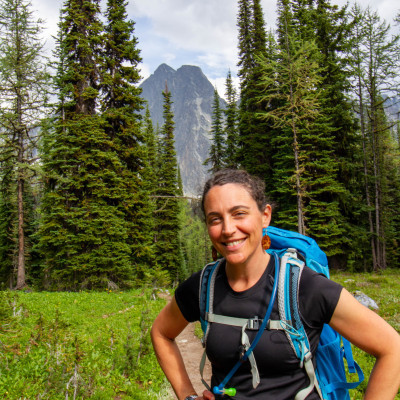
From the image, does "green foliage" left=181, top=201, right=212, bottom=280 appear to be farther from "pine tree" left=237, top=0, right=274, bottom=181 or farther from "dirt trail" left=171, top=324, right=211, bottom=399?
"dirt trail" left=171, top=324, right=211, bottom=399

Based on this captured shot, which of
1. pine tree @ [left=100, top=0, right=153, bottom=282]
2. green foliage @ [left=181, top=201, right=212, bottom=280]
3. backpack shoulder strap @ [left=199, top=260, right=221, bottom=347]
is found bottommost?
green foliage @ [left=181, top=201, right=212, bottom=280]

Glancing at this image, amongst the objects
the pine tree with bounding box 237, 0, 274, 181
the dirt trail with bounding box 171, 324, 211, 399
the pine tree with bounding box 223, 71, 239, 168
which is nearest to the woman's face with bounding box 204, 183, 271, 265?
the dirt trail with bounding box 171, 324, 211, 399

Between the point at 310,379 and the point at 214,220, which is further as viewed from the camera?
the point at 214,220

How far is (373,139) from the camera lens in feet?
86.4

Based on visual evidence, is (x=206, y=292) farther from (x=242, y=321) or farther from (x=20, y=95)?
(x=20, y=95)

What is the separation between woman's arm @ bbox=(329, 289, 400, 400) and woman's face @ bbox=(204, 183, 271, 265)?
59 cm

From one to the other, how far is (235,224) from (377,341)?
0.99 m

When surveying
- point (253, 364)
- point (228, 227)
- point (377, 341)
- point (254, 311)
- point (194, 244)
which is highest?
point (228, 227)

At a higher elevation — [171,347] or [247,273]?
[247,273]

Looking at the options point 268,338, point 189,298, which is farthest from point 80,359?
point 268,338

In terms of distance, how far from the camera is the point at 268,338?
1.73 meters

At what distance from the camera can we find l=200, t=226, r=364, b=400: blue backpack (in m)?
1.71

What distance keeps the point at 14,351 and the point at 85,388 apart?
1.99 meters

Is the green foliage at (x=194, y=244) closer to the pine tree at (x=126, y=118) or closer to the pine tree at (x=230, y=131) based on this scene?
the pine tree at (x=230, y=131)
